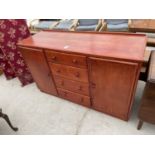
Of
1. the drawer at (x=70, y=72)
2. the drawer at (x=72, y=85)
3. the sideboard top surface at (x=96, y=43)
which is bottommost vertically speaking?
the drawer at (x=72, y=85)

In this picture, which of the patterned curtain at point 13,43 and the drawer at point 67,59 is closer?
the drawer at point 67,59

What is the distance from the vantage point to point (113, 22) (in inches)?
107

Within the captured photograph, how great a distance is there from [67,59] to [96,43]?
1.09ft

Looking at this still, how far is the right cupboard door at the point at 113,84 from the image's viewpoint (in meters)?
1.25

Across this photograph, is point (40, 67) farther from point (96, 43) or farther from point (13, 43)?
point (96, 43)

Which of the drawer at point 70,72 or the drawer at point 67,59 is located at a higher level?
the drawer at point 67,59

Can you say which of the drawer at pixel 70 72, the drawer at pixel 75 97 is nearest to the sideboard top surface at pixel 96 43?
the drawer at pixel 70 72

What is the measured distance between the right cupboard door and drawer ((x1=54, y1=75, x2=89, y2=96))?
89 mm

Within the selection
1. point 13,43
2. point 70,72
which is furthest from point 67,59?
point 13,43

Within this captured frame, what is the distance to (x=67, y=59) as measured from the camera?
4.89 feet

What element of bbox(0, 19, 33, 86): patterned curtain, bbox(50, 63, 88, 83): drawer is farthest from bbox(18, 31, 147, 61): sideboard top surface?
bbox(0, 19, 33, 86): patterned curtain

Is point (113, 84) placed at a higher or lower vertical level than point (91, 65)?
lower

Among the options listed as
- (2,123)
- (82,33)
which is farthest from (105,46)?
(2,123)

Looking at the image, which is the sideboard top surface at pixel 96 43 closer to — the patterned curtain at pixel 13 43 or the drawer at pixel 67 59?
the drawer at pixel 67 59
